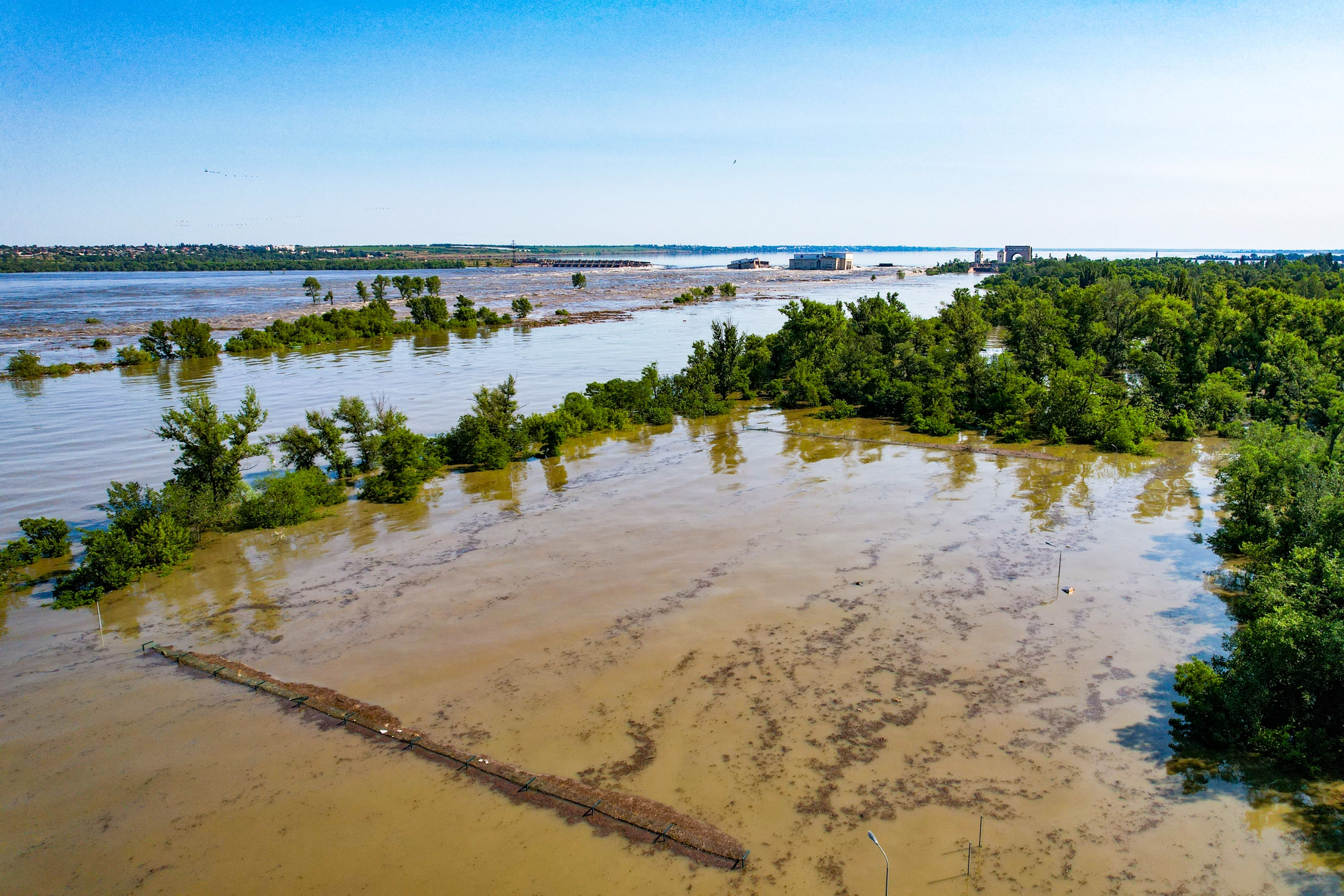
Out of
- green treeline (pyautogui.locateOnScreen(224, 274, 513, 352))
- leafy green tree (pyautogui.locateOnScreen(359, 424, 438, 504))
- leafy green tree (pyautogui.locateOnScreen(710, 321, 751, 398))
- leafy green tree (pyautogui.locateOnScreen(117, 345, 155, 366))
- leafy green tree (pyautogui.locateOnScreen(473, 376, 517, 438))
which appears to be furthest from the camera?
green treeline (pyautogui.locateOnScreen(224, 274, 513, 352))

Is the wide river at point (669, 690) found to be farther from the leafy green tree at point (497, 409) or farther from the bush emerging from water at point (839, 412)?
the bush emerging from water at point (839, 412)

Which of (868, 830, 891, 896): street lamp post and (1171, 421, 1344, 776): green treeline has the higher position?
(1171, 421, 1344, 776): green treeline

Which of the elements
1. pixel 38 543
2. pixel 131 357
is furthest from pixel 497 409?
pixel 131 357

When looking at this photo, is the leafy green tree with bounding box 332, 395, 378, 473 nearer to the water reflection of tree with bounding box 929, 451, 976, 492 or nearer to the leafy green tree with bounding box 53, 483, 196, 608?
the leafy green tree with bounding box 53, 483, 196, 608

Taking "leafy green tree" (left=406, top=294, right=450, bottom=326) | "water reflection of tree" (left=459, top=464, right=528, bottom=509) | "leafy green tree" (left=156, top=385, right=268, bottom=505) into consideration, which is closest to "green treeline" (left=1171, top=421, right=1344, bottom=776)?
"water reflection of tree" (left=459, top=464, right=528, bottom=509)

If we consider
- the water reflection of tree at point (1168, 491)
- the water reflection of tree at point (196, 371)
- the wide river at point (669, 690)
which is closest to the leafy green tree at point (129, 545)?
the wide river at point (669, 690)
